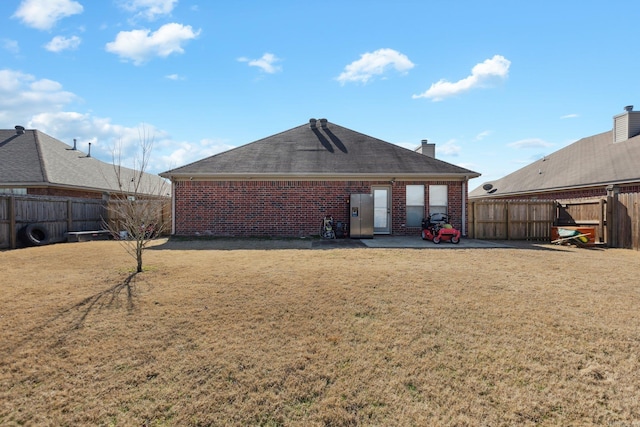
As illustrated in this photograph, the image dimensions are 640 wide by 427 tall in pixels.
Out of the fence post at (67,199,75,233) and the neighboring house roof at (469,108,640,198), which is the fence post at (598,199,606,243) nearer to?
the neighboring house roof at (469,108,640,198)

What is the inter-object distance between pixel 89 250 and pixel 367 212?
9108mm

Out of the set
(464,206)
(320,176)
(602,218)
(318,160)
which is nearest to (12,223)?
(320,176)

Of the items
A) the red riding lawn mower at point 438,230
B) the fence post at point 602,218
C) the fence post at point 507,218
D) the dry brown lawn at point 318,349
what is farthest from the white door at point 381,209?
the fence post at point 602,218

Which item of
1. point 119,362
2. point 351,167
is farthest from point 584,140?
point 119,362

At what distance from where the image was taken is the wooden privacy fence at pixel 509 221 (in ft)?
41.5

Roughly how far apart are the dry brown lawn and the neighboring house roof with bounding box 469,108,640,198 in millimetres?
10101

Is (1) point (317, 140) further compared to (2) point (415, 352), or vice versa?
(1) point (317, 140)

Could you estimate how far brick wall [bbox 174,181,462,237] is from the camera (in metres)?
12.5

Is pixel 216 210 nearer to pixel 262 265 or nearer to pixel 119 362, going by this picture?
pixel 262 265

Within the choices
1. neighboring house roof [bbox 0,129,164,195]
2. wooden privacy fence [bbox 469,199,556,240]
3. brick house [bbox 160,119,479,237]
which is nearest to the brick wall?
brick house [bbox 160,119,479,237]

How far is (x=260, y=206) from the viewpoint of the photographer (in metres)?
12.6

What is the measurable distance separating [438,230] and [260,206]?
676 centimetres

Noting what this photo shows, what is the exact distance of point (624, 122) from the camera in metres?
15.7

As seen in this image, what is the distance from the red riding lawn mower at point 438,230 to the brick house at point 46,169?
35.2 ft
